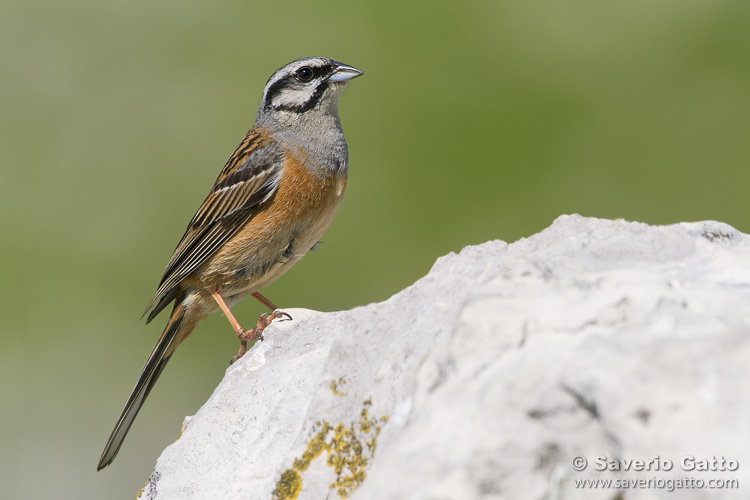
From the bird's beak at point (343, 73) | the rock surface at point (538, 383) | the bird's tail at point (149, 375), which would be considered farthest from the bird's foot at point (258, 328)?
the bird's beak at point (343, 73)

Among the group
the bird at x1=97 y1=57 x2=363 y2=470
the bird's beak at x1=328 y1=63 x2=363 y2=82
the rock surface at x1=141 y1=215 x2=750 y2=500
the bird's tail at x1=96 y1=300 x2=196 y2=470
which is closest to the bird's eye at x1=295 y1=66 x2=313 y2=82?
the bird at x1=97 y1=57 x2=363 y2=470

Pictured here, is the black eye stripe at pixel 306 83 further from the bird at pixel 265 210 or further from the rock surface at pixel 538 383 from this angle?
the rock surface at pixel 538 383

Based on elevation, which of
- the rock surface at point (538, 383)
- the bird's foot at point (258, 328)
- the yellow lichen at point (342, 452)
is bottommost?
the bird's foot at point (258, 328)

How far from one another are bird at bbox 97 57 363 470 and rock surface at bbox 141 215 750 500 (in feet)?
8.03

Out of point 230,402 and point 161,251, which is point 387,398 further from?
point 161,251

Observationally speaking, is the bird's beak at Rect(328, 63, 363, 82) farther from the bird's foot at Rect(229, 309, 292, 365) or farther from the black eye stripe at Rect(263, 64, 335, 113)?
the bird's foot at Rect(229, 309, 292, 365)

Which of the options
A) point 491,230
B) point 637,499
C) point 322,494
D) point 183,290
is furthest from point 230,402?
point 491,230

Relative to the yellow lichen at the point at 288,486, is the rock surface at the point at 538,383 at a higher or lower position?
higher

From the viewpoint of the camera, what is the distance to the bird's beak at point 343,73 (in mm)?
6430

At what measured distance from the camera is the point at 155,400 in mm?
9859

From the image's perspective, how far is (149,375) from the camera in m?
5.89

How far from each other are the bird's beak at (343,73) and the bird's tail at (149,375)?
79.6 inches

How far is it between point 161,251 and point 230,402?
6.82 m

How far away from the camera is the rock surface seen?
2.30 m
